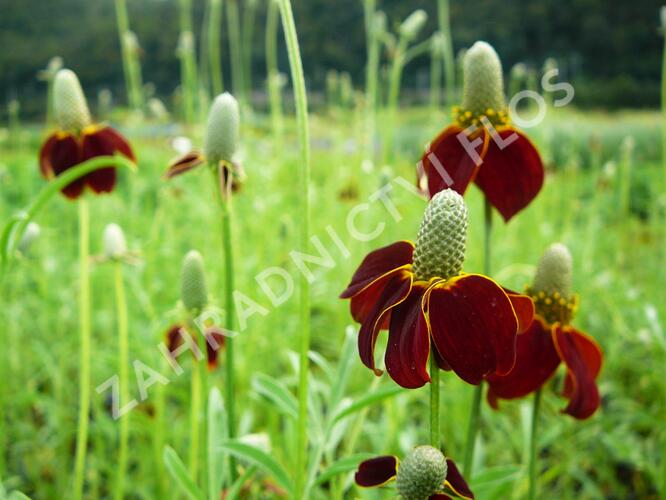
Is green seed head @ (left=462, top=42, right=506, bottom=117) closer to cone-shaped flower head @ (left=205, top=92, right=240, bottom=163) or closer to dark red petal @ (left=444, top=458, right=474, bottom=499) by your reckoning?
cone-shaped flower head @ (left=205, top=92, right=240, bottom=163)

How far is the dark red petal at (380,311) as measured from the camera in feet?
1.68

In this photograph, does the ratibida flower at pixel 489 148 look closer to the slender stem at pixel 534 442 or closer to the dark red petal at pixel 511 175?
the dark red petal at pixel 511 175

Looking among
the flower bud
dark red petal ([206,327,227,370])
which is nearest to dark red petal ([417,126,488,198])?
dark red petal ([206,327,227,370])

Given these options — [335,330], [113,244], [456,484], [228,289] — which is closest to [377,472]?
[456,484]

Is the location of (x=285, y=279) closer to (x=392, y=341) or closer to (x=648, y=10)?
(x=392, y=341)

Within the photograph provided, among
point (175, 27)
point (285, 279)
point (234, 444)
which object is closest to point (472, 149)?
point (234, 444)

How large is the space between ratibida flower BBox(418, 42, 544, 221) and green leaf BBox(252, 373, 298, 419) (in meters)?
0.31

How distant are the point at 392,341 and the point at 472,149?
0.99 ft

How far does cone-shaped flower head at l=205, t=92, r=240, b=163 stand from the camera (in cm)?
73

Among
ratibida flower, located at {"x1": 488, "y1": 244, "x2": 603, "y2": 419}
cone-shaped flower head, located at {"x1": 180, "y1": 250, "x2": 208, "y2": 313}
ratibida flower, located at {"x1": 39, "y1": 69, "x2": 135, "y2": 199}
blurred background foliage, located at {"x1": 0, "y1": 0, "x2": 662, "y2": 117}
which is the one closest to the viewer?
ratibida flower, located at {"x1": 488, "y1": 244, "x2": 603, "y2": 419}

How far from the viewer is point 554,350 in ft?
2.36

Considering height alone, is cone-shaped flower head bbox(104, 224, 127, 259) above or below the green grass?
above

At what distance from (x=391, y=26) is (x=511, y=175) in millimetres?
8189

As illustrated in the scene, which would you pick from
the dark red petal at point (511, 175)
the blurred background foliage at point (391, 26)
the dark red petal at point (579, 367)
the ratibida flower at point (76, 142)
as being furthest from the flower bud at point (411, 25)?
the blurred background foliage at point (391, 26)
